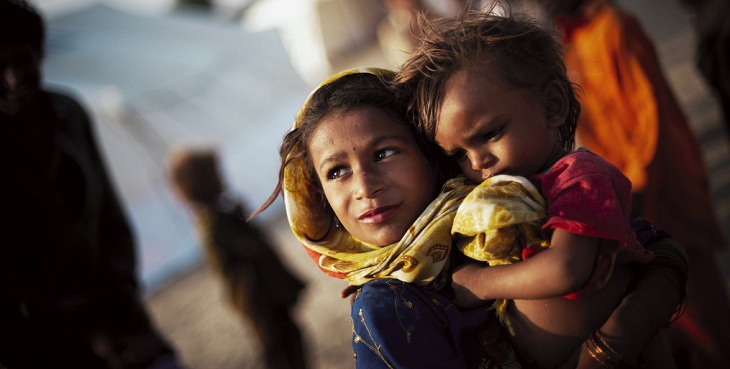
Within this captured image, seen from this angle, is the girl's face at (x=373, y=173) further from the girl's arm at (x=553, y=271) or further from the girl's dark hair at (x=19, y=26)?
the girl's dark hair at (x=19, y=26)

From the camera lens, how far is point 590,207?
1.20 metres

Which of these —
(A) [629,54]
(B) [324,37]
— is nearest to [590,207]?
(A) [629,54]

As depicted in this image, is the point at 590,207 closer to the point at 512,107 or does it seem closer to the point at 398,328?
the point at 512,107

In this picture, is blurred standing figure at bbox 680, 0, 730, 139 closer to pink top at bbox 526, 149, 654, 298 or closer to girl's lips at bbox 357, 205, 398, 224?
pink top at bbox 526, 149, 654, 298

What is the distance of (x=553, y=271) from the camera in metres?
1.20

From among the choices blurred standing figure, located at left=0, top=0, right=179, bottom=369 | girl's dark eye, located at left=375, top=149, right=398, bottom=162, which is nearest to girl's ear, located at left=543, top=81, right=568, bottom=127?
girl's dark eye, located at left=375, top=149, right=398, bottom=162

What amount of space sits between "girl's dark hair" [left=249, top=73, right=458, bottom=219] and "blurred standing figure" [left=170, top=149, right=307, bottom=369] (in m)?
2.82

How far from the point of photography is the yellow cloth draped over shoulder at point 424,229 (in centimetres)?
126

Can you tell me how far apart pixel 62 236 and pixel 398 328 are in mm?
1934

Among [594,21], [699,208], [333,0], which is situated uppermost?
[333,0]

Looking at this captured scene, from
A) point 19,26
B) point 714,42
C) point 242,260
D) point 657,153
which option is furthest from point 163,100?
point 657,153

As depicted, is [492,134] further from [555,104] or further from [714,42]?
[714,42]

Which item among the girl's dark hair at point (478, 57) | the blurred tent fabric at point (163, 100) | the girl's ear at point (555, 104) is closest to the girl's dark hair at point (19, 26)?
the girl's dark hair at point (478, 57)

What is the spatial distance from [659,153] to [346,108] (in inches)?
84.0
